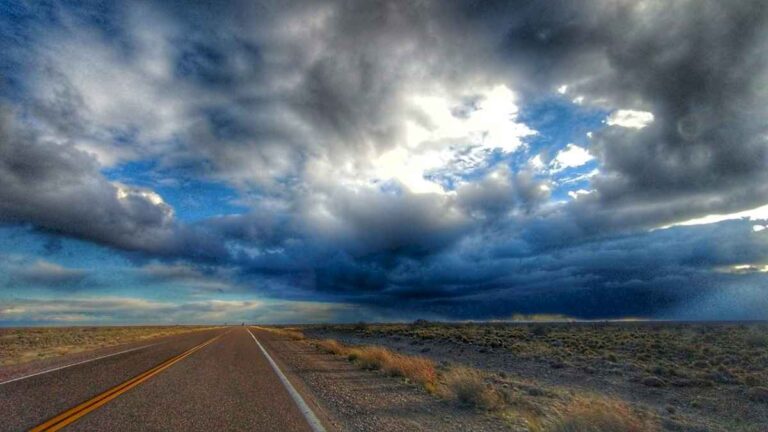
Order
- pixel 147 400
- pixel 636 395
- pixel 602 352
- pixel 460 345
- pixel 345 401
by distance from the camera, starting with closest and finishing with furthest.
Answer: pixel 147 400
pixel 345 401
pixel 636 395
pixel 602 352
pixel 460 345

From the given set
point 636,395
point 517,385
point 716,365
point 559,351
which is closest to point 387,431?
point 517,385

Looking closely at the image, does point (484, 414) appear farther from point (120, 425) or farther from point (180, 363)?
point (180, 363)

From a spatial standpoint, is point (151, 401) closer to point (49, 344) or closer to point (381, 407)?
point (381, 407)

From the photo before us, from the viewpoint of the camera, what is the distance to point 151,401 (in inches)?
368

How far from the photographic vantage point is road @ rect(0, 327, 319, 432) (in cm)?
734

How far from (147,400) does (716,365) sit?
23.8 meters

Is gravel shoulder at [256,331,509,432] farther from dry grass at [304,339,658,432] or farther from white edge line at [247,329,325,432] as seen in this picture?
dry grass at [304,339,658,432]

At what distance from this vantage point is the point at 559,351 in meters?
28.0

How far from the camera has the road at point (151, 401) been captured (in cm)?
734

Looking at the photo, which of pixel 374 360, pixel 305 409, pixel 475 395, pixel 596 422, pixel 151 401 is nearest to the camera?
pixel 596 422

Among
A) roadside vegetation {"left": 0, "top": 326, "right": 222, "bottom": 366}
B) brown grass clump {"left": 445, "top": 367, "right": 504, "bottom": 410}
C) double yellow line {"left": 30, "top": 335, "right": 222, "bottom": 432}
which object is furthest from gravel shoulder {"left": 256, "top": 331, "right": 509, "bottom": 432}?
roadside vegetation {"left": 0, "top": 326, "right": 222, "bottom": 366}

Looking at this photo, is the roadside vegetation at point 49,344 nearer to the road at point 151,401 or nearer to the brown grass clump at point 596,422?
the road at point 151,401

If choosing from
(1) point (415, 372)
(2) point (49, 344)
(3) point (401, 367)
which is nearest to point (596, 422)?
(1) point (415, 372)

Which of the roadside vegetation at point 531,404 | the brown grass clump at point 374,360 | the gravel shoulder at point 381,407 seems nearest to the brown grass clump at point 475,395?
the roadside vegetation at point 531,404
